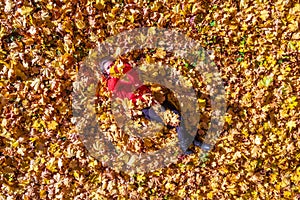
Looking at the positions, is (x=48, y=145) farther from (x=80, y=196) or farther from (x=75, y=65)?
(x=75, y=65)

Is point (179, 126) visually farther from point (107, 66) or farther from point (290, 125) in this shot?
point (290, 125)

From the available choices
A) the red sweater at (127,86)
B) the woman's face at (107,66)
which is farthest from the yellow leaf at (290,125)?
the woman's face at (107,66)

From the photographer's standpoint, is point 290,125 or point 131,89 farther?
point 290,125

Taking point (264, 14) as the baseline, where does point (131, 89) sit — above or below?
below

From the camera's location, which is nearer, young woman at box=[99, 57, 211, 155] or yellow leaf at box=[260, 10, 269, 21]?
young woman at box=[99, 57, 211, 155]

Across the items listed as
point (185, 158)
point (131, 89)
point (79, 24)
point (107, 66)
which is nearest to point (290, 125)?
point (185, 158)

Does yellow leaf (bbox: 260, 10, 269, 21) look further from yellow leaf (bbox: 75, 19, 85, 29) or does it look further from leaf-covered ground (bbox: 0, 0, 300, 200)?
yellow leaf (bbox: 75, 19, 85, 29)

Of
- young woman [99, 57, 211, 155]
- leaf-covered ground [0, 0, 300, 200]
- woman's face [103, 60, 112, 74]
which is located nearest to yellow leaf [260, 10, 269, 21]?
leaf-covered ground [0, 0, 300, 200]
